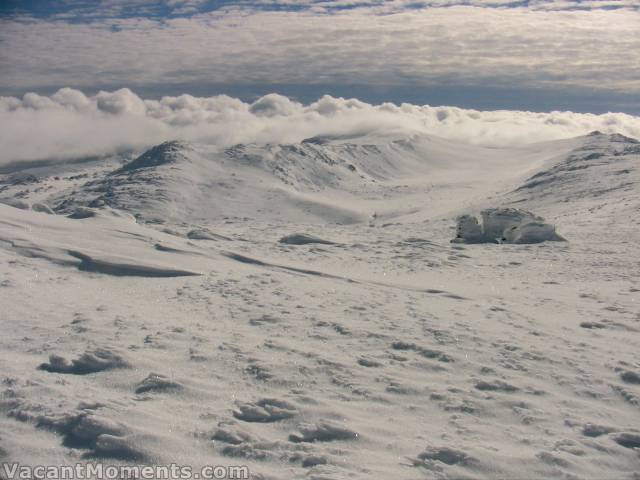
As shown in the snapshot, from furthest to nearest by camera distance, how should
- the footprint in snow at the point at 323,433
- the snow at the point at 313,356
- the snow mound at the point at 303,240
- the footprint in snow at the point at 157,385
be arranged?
the snow mound at the point at 303,240
the footprint in snow at the point at 157,385
the footprint in snow at the point at 323,433
the snow at the point at 313,356

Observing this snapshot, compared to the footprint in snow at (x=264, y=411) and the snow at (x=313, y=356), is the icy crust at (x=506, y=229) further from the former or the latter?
the footprint in snow at (x=264, y=411)

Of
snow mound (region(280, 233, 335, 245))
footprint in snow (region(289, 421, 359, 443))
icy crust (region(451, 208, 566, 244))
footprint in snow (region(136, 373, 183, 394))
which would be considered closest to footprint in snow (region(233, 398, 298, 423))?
footprint in snow (region(289, 421, 359, 443))

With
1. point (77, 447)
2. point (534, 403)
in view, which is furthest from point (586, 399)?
point (77, 447)

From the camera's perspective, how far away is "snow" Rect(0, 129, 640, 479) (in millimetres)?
6449

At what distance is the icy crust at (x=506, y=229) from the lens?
2825 centimetres

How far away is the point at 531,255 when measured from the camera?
23.9 meters

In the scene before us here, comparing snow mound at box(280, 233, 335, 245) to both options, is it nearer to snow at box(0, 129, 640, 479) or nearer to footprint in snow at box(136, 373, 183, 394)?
snow at box(0, 129, 640, 479)

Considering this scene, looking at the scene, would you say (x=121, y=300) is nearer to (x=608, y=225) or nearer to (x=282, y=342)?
(x=282, y=342)

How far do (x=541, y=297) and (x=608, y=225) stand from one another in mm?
19769

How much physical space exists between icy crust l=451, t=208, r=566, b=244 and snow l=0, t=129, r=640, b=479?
4.20 metres

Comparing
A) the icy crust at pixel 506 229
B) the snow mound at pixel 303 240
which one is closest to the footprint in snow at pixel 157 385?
the snow mound at pixel 303 240

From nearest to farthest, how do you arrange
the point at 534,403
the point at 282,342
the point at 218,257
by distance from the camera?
the point at 534,403 < the point at 282,342 < the point at 218,257

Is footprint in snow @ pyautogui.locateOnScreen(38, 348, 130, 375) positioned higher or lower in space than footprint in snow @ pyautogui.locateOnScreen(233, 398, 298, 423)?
higher

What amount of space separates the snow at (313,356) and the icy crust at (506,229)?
4.20 meters
